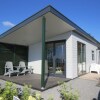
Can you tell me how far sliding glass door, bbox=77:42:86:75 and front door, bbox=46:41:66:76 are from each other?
147 cm

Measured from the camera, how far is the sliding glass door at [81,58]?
957 cm

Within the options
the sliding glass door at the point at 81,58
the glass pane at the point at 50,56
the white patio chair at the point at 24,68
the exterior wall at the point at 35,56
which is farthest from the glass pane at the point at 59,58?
the white patio chair at the point at 24,68

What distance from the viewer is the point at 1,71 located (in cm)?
938

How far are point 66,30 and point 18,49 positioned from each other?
4.39 meters

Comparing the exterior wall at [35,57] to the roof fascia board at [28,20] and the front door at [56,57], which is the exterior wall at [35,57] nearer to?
the front door at [56,57]

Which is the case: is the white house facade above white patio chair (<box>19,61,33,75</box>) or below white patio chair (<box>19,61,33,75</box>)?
above

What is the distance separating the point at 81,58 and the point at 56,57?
6.92ft

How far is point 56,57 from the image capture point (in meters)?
9.15

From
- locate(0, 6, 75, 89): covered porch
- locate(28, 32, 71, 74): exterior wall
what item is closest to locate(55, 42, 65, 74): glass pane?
locate(0, 6, 75, 89): covered porch

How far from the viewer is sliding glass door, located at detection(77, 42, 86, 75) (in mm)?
9570

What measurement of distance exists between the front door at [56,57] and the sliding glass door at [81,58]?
1466mm

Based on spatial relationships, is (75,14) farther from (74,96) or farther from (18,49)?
(74,96)

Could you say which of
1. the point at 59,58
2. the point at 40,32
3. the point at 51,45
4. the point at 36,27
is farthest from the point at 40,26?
the point at 59,58

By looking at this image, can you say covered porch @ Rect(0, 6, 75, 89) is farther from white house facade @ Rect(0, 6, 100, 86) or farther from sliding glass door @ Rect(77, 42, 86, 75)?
sliding glass door @ Rect(77, 42, 86, 75)
